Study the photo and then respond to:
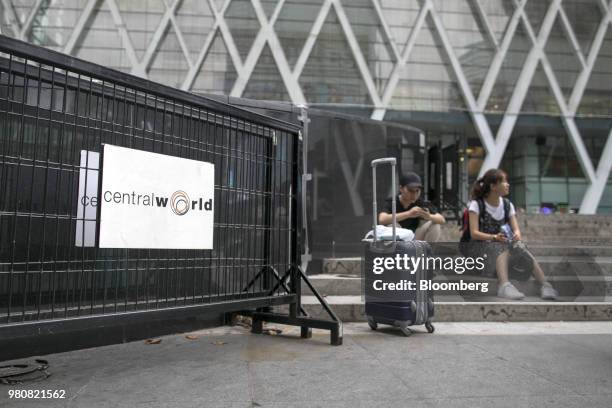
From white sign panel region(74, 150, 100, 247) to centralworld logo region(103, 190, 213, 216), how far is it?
118mm

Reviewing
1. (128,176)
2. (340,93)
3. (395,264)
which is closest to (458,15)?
(340,93)

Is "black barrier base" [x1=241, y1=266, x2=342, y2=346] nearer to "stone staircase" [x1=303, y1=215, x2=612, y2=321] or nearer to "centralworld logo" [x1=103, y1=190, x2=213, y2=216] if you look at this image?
"stone staircase" [x1=303, y1=215, x2=612, y2=321]

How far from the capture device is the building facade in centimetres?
2664

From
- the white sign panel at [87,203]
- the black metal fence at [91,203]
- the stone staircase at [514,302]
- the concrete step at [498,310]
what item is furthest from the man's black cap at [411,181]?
the white sign panel at [87,203]

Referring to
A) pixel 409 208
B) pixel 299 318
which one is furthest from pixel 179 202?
pixel 409 208

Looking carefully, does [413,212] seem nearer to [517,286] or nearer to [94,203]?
[517,286]

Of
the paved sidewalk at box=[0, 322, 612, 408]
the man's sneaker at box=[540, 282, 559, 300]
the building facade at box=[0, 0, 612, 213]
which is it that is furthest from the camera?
the building facade at box=[0, 0, 612, 213]

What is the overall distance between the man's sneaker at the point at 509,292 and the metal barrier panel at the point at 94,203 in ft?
9.46

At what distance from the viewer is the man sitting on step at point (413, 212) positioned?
603 cm

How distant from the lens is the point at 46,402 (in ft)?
10.1

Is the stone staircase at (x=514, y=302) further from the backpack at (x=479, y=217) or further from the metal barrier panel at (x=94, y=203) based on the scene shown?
the metal barrier panel at (x=94, y=203)

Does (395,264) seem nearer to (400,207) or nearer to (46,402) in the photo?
(400,207)

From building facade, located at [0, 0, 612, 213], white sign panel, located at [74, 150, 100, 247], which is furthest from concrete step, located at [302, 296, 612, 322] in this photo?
building facade, located at [0, 0, 612, 213]

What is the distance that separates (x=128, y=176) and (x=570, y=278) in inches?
227
